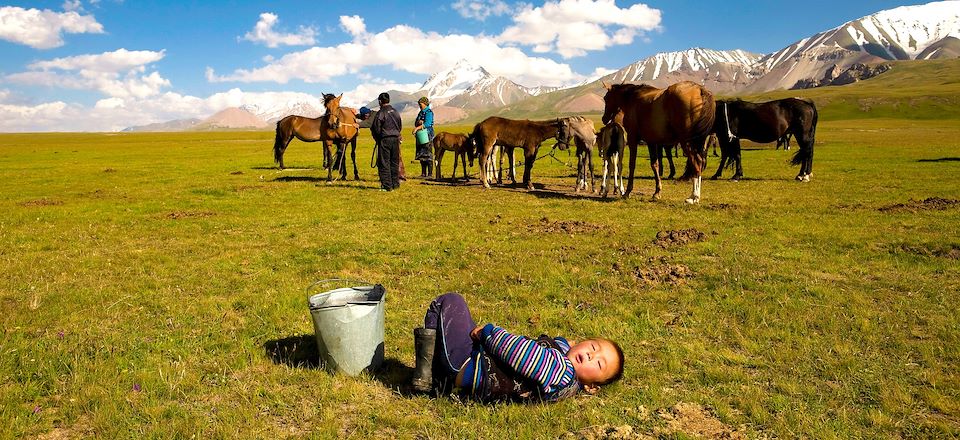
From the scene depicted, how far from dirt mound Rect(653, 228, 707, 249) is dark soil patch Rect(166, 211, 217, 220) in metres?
11.9

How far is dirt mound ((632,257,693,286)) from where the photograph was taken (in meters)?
7.91

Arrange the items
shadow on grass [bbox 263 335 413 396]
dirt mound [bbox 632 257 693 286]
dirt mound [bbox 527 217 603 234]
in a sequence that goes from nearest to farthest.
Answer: shadow on grass [bbox 263 335 413 396] < dirt mound [bbox 632 257 693 286] < dirt mound [bbox 527 217 603 234]

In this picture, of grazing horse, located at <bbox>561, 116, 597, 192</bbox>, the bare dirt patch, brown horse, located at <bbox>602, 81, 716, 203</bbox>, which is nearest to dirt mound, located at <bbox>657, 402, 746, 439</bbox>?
the bare dirt patch

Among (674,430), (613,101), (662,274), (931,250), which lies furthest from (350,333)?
(613,101)

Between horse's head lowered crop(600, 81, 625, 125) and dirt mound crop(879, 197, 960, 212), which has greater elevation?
horse's head lowered crop(600, 81, 625, 125)

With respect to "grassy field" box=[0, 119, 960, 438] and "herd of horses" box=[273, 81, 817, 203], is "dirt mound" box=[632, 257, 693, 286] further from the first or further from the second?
"herd of horses" box=[273, 81, 817, 203]

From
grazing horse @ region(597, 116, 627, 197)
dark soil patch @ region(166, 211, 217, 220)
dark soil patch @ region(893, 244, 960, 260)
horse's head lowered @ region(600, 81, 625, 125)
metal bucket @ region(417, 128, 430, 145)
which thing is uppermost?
horse's head lowered @ region(600, 81, 625, 125)

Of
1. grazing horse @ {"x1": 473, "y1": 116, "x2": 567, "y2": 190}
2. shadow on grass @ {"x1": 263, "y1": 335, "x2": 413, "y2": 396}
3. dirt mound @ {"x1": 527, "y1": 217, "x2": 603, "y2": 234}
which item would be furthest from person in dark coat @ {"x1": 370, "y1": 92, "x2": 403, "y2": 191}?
shadow on grass @ {"x1": 263, "y1": 335, "x2": 413, "y2": 396}

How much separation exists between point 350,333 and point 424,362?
0.80 meters

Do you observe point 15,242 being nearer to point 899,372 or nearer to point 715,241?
point 715,241

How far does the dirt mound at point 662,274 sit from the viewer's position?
791 cm

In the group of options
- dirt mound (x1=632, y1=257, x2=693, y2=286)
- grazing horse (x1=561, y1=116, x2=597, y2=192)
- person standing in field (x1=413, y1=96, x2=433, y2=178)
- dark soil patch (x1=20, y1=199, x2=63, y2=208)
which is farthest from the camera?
person standing in field (x1=413, y1=96, x2=433, y2=178)

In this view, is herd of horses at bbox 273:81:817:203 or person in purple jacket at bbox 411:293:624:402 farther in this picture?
herd of horses at bbox 273:81:817:203

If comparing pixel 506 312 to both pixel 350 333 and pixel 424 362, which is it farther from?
pixel 350 333
